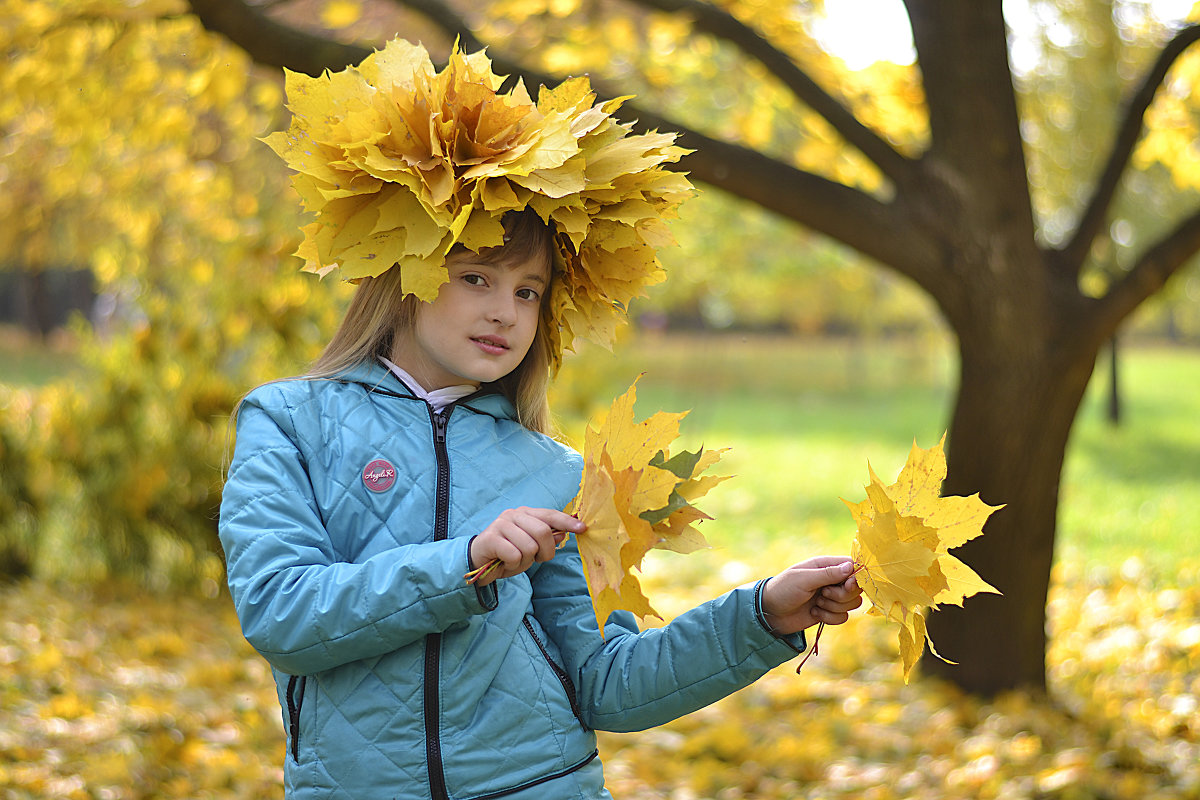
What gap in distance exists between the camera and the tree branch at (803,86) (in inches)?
152

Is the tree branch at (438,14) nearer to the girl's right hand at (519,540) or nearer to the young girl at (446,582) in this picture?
the young girl at (446,582)

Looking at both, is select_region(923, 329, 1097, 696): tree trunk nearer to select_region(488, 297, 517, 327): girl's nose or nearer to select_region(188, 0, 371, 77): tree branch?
select_region(188, 0, 371, 77): tree branch

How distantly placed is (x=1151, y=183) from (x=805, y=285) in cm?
736

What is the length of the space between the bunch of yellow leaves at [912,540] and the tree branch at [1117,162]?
292 cm

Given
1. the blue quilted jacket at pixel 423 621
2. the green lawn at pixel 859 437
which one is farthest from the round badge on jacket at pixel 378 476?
the green lawn at pixel 859 437

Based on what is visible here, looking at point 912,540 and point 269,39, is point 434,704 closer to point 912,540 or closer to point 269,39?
point 912,540

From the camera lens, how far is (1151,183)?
11992 millimetres

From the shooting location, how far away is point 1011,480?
400 centimetres

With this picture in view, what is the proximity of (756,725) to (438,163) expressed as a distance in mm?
3096

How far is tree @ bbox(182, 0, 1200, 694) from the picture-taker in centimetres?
376

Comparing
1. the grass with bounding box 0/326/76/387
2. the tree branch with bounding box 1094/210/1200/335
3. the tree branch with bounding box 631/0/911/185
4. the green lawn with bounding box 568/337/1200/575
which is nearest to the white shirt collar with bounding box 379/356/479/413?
the green lawn with bounding box 568/337/1200/575

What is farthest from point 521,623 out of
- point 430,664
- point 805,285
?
point 805,285

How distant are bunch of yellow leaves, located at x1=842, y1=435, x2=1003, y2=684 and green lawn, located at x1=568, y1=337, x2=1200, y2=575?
0.38m

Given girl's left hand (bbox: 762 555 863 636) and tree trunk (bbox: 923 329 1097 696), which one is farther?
tree trunk (bbox: 923 329 1097 696)
